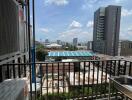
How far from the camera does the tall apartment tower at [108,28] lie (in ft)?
103

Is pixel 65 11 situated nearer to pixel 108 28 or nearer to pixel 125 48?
pixel 108 28

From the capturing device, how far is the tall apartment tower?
3152 centimetres

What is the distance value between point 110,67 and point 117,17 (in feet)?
105

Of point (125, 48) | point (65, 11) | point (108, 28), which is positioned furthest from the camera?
point (125, 48)

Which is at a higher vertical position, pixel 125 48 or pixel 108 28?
pixel 108 28

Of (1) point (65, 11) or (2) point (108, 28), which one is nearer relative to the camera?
(1) point (65, 11)

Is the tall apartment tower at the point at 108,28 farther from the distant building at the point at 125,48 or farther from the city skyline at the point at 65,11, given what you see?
the city skyline at the point at 65,11

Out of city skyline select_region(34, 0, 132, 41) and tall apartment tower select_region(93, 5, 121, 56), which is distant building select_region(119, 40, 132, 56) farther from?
city skyline select_region(34, 0, 132, 41)

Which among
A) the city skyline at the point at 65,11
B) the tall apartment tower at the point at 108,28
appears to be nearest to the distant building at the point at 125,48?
the tall apartment tower at the point at 108,28

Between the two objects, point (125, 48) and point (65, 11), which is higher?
Answer: point (65, 11)

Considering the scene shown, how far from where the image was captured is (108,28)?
1325 inches

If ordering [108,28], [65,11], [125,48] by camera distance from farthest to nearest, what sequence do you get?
[125,48], [108,28], [65,11]

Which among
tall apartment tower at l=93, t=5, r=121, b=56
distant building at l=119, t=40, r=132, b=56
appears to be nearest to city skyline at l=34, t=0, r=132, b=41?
tall apartment tower at l=93, t=5, r=121, b=56

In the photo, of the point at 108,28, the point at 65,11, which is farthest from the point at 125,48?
the point at 65,11
